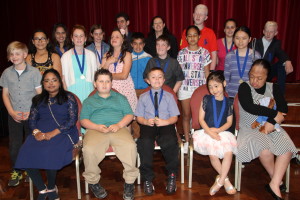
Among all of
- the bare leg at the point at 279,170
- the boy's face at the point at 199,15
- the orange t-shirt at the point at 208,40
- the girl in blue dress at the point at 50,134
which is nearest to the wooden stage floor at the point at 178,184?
the bare leg at the point at 279,170

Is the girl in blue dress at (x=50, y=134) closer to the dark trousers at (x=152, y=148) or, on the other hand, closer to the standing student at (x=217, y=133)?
the dark trousers at (x=152, y=148)

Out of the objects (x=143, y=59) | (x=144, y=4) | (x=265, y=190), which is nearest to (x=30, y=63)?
(x=143, y=59)

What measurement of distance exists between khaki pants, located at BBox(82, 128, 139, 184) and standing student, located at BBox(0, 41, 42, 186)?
2.51ft

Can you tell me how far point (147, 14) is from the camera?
20.0ft

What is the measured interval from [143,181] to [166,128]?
25.3 inches

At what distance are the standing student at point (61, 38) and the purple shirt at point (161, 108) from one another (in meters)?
1.44

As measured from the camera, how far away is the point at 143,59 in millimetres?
3723

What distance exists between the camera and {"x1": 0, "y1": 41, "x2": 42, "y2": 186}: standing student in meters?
3.04

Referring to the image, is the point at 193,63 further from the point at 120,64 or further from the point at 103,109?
the point at 103,109

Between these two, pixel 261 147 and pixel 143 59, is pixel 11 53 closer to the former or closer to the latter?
pixel 143 59

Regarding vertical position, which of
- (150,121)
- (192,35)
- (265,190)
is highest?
(192,35)

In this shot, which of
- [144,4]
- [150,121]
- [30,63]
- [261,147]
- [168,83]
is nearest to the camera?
[261,147]

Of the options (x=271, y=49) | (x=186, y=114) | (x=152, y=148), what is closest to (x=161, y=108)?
(x=152, y=148)

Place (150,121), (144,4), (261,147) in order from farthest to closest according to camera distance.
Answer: (144,4) → (150,121) → (261,147)
